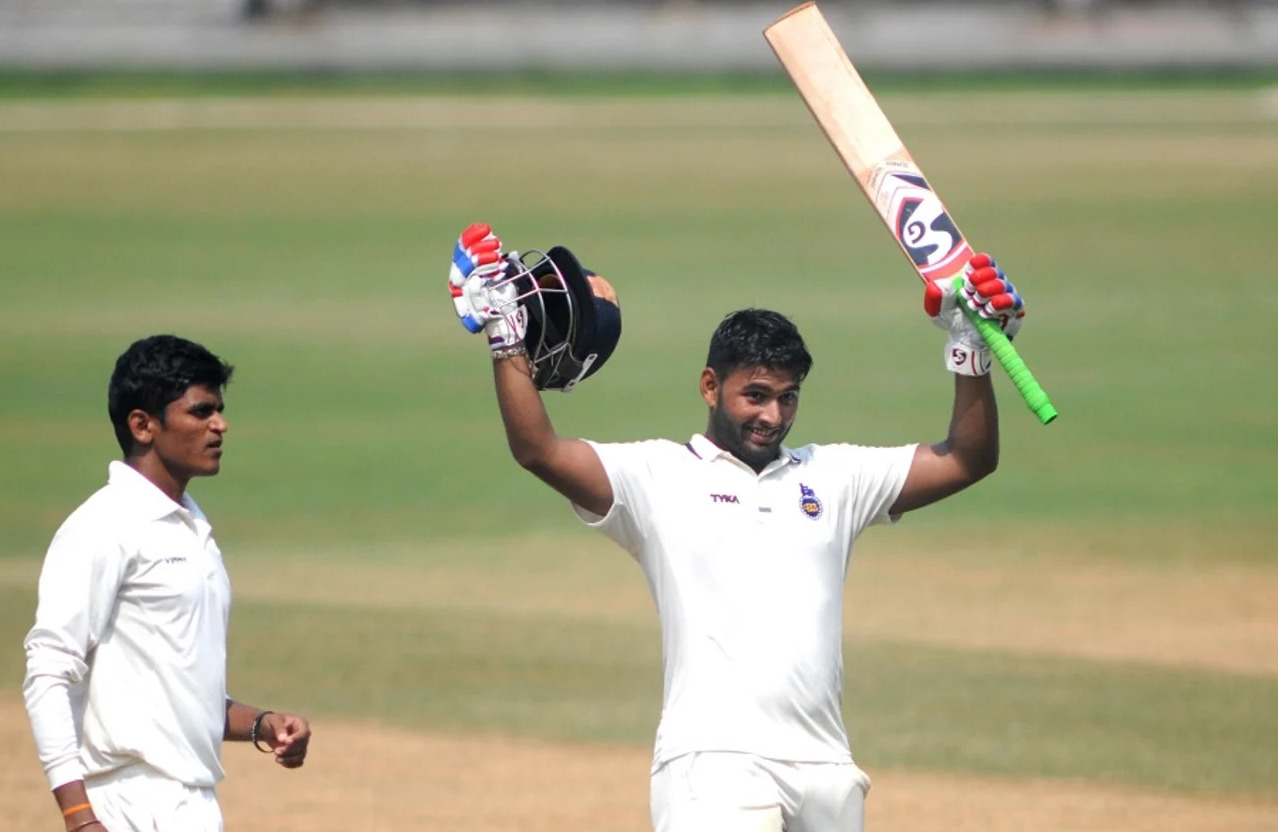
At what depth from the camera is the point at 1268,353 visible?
1814 cm

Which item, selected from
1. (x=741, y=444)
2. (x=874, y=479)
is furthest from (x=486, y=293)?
(x=874, y=479)

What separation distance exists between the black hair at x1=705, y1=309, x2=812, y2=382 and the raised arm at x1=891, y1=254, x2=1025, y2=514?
0.38 m

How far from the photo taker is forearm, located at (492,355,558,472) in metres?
4.47

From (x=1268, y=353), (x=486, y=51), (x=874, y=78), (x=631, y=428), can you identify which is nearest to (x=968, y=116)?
(x=874, y=78)

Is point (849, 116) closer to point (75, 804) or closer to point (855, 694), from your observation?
point (75, 804)

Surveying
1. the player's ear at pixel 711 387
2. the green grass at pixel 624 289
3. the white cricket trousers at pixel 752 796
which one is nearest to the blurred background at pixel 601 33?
the green grass at pixel 624 289

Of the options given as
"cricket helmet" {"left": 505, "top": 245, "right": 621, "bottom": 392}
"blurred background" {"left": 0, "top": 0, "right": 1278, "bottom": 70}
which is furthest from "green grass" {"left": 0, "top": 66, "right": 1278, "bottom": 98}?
"cricket helmet" {"left": 505, "top": 245, "right": 621, "bottom": 392}

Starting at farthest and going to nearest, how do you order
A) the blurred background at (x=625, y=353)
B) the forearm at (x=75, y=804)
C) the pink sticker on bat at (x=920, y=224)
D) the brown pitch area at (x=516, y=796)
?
the blurred background at (x=625, y=353), the brown pitch area at (x=516, y=796), the pink sticker on bat at (x=920, y=224), the forearm at (x=75, y=804)

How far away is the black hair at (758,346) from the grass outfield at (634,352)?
343 centimetres

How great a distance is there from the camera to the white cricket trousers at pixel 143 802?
4.12 meters

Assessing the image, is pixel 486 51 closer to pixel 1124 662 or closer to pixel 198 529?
pixel 1124 662

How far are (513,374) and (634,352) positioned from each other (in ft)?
45.1

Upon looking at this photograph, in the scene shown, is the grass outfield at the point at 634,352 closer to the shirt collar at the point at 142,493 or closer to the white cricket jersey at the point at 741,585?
the white cricket jersey at the point at 741,585

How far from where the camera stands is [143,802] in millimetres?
4133
